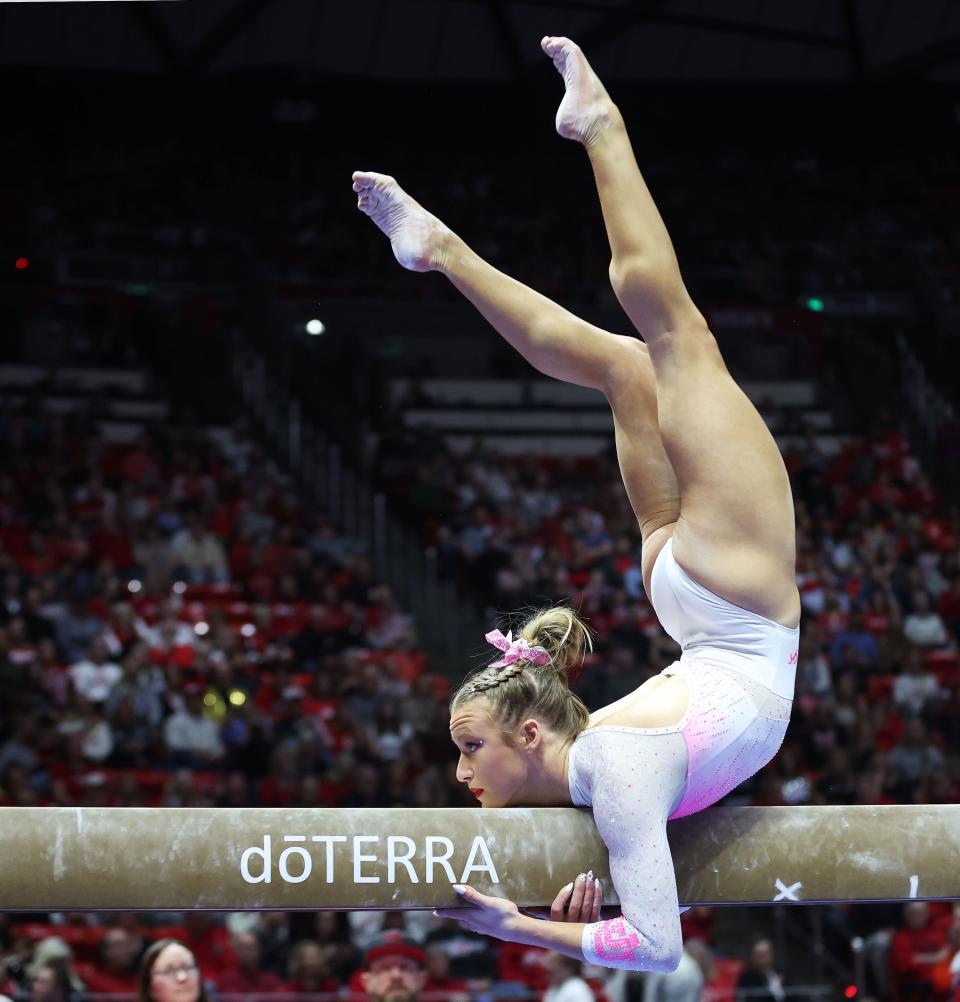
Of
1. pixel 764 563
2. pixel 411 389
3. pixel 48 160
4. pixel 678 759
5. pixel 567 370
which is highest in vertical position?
pixel 48 160

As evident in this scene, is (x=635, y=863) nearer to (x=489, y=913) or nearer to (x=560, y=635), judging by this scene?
(x=489, y=913)

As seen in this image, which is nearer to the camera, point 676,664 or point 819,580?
point 676,664

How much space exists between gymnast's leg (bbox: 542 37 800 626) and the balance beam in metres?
0.56

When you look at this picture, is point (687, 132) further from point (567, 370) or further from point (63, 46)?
point (567, 370)

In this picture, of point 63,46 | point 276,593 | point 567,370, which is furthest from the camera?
point 63,46

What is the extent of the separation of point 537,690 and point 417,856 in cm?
48

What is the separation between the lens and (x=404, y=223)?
12.9ft

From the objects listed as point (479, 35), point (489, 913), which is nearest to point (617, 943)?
point (489, 913)

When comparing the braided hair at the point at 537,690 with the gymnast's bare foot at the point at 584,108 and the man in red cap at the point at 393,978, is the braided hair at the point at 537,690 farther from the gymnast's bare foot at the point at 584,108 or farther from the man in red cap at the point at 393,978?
the man in red cap at the point at 393,978

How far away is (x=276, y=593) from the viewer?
12047 mm

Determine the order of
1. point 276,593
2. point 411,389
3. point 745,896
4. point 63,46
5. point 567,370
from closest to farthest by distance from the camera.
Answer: point 745,896 → point 567,370 → point 276,593 → point 411,389 → point 63,46

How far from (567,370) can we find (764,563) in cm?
72

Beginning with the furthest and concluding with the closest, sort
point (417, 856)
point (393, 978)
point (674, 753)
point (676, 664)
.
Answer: point (393, 978) → point (676, 664) → point (417, 856) → point (674, 753)

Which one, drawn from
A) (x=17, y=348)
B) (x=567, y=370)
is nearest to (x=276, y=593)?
(x=17, y=348)
